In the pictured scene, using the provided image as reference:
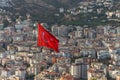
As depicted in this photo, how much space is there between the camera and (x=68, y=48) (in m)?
27.0

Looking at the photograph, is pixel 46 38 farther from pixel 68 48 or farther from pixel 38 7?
pixel 38 7

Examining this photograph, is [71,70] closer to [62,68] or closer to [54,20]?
[62,68]

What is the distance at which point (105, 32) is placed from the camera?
31.2 metres

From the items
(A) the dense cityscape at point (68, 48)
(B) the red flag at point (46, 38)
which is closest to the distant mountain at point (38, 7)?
(A) the dense cityscape at point (68, 48)

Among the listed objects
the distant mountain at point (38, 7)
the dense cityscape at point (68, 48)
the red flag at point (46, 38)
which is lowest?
the dense cityscape at point (68, 48)

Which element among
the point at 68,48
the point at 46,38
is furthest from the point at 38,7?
the point at 46,38

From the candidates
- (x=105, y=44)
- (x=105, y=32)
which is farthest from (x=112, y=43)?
(x=105, y=32)

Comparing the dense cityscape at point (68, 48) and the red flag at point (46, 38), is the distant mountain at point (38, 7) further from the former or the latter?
the red flag at point (46, 38)

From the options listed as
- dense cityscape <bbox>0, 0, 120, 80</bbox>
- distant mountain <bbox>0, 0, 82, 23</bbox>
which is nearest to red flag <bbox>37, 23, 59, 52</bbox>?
dense cityscape <bbox>0, 0, 120, 80</bbox>

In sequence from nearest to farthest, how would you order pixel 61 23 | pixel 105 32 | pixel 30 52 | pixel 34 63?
pixel 34 63
pixel 30 52
pixel 105 32
pixel 61 23

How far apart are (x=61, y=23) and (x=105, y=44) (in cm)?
698

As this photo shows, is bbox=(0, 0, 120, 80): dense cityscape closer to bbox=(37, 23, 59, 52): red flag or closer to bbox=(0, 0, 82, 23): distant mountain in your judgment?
bbox=(0, 0, 82, 23): distant mountain

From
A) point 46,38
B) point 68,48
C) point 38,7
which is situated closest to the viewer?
point 46,38

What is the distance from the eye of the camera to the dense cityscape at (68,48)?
22125 millimetres
